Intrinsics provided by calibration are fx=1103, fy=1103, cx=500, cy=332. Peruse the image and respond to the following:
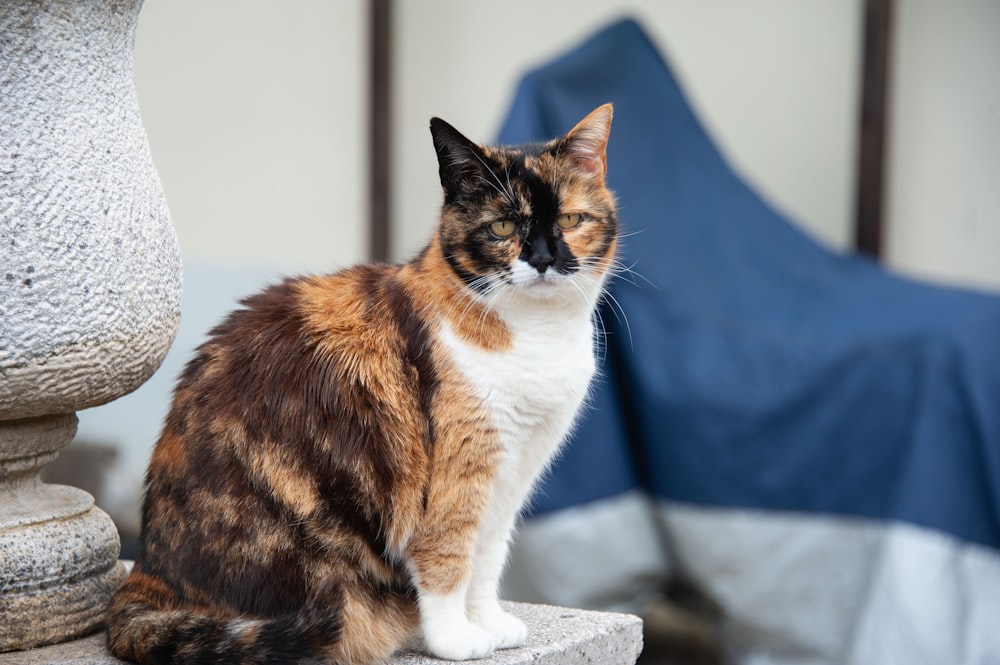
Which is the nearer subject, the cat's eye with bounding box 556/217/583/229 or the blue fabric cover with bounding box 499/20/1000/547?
the cat's eye with bounding box 556/217/583/229

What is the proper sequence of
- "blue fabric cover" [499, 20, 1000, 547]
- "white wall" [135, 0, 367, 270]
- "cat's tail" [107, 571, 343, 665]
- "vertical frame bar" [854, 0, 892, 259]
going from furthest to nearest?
"vertical frame bar" [854, 0, 892, 259] < "white wall" [135, 0, 367, 270] < "blue fabric cover" [499, 20, 1000, 547] < "cat's tail" [107, 571, 343, 665]

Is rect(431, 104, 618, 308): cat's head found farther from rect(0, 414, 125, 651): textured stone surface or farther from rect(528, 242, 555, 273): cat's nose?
rect(0, 414, 125, 651): textured stone surface

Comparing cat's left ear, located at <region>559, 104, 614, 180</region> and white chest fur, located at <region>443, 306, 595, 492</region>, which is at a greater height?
cat's left ear, located at <region>559, 104, 614, 180</region>

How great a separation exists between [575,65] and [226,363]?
194cm

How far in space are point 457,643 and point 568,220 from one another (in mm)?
500

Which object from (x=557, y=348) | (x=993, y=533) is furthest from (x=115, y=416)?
(x=993, y=533)

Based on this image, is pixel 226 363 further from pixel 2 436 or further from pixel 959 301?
pixel 959 301

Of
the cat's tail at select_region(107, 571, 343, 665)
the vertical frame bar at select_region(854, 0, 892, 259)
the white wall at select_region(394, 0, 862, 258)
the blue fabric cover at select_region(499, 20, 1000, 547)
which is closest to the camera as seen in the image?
the cat's tail at select_region(107, 571, 343, 665)

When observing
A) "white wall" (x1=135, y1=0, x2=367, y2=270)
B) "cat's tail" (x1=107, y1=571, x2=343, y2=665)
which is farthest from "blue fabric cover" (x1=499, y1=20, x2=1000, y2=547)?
"cat's tail" (x1=107, y1=571, x2=343, y2=665)

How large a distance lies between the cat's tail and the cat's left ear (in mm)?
568

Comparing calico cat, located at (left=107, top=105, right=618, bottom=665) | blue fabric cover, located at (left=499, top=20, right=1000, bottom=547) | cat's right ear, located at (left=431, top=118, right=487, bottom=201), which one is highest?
cat's right ear, located at (left=431, top=118, right=487, bottom=201)

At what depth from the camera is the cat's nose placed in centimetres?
122

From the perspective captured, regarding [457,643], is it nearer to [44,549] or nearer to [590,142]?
[44,549]

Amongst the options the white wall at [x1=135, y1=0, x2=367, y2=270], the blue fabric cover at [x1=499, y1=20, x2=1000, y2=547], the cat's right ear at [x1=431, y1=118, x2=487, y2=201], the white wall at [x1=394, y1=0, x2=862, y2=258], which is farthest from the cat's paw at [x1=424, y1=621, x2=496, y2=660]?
the white wall at [x1=394, y1=0, x2=862, y2=258]
